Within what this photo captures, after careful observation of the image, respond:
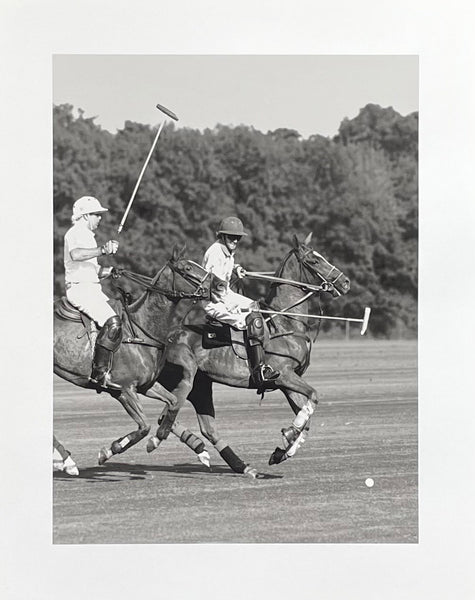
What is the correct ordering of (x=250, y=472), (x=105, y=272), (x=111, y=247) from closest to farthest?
(x=111, y=247), (x=105, y=272), (x=250, y=472)

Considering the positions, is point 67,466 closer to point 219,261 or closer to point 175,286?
point 175,286

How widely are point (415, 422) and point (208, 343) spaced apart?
649 cm

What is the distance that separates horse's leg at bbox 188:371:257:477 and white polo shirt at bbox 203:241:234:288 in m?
1.13

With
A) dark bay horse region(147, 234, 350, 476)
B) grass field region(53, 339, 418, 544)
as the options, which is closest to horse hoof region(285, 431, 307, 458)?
dark bay horse region(147, 234, 350, 476)

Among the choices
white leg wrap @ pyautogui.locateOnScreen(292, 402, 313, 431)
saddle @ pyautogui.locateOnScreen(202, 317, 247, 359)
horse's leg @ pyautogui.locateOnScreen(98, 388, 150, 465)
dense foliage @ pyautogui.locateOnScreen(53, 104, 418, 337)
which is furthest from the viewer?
dense foliage @ pyautogui.locateOnScreen(53, 104, 418, 337)

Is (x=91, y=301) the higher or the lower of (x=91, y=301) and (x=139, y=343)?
the higher

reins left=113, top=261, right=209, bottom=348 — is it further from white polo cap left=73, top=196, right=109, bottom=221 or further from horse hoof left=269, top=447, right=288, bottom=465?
horse hoof left=269, top=447, right=288, bottom=465

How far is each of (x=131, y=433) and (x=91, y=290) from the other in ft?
5.15

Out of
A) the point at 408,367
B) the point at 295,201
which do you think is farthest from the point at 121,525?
the point at 295,201

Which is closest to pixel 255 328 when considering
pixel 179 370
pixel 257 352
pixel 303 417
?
pixel 257 352

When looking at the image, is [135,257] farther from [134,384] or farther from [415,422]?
[134,384]

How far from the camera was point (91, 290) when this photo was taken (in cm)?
1395

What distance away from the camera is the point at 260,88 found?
3269 centimetres

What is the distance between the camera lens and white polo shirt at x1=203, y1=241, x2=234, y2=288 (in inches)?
571
